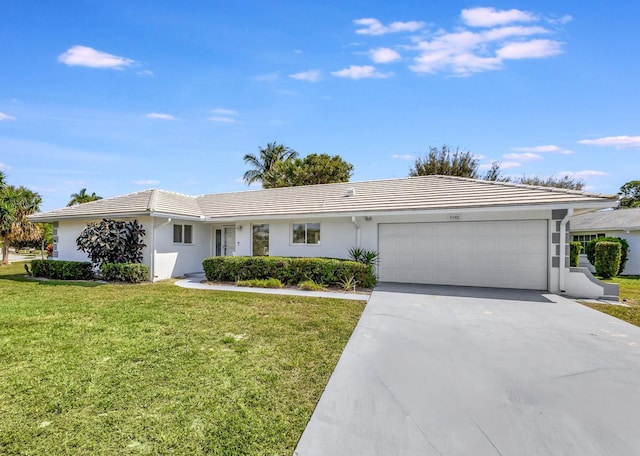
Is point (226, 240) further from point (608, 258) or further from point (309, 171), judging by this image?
point (608, 258)

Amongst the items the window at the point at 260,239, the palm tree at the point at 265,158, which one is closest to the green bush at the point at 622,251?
the window at the point at 260,239

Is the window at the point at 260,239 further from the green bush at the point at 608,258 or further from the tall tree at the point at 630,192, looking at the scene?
the tall tree at the point at 630,192

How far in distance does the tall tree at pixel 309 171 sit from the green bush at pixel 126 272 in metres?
19.8

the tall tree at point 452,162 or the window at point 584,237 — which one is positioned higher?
the tall tree at point 452,162

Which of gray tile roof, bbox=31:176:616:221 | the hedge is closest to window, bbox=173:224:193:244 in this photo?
gray tile roof, bbox=31:176:616:221

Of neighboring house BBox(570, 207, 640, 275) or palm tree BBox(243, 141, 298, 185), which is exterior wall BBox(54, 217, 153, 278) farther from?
neighboring house BBox(570, 207, 640, 275)

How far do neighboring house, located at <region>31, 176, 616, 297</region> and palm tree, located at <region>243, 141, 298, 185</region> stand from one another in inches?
732

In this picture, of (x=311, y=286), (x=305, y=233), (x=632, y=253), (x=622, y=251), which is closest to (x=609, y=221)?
(x=632, y=253)

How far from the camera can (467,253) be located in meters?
11.4

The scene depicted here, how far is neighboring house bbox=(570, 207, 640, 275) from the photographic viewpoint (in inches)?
655

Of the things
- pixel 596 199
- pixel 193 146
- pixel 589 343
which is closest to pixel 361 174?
pixel 193 146

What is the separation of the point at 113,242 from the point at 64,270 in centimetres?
300

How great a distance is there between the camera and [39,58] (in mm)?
10477

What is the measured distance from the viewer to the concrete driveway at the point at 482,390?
276 centimetres
